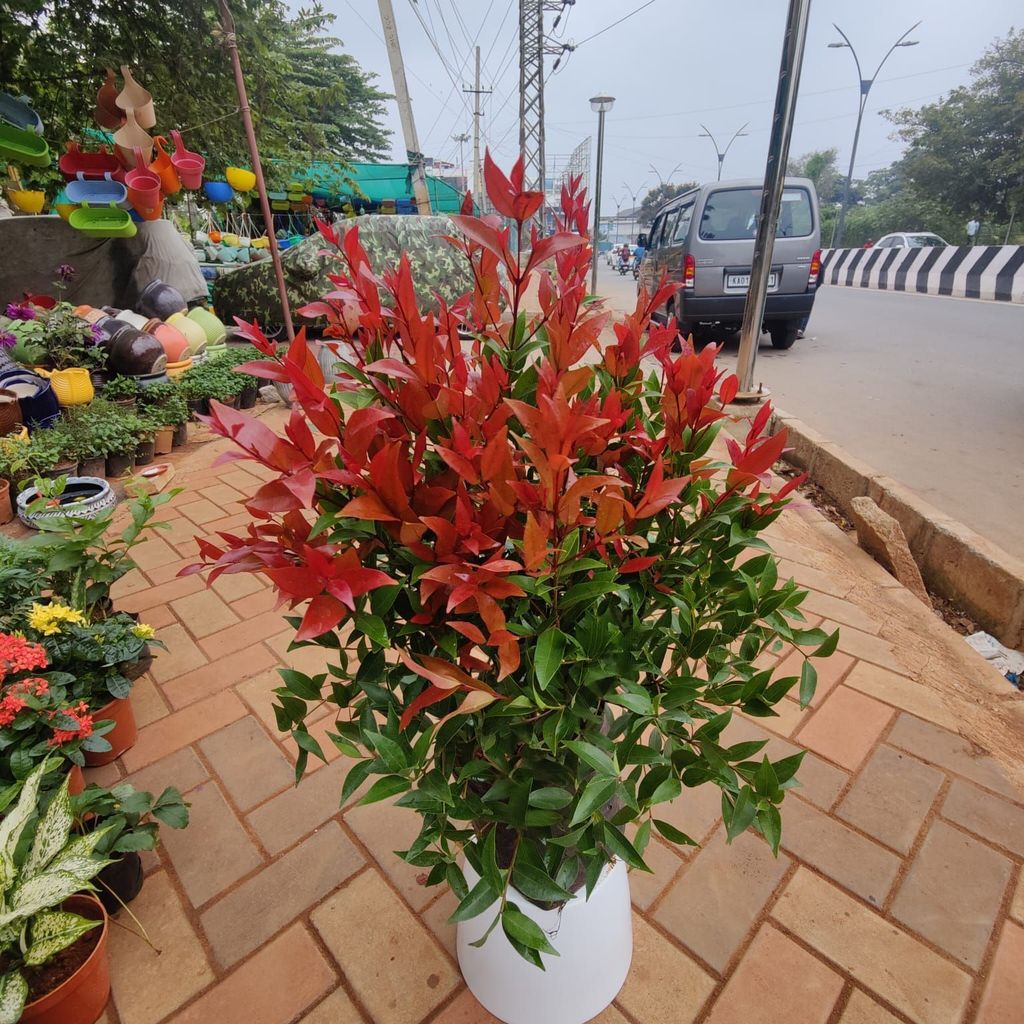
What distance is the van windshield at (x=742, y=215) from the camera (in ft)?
20.9

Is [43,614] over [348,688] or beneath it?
beneath

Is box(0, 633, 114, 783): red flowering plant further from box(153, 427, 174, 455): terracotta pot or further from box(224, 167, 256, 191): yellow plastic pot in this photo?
box(224, 167, 256, 191): yellow plastic pot

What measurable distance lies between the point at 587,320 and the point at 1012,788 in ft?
5.66

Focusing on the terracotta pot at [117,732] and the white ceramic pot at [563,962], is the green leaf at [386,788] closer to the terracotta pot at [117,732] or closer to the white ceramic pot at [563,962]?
the white ceramic pot at [563,962]

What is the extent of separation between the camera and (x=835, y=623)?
2297 mm

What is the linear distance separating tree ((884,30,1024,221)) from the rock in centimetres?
2459

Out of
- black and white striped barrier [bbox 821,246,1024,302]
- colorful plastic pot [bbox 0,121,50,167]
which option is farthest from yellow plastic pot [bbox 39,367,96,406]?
black and white striped barrier [bbox 821,246,1024,302]

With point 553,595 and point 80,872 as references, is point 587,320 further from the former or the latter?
point 80,872

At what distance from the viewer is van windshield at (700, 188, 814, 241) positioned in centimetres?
636

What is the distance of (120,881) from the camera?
1.35 metres

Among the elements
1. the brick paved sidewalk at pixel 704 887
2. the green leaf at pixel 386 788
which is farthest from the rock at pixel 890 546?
the green leaf at pixel 386 788

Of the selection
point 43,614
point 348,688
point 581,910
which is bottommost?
point 581,910

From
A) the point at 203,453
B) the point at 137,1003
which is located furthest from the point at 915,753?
the point at 203,453

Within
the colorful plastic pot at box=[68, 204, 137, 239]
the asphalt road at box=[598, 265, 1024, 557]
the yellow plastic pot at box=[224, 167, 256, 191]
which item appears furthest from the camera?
the yellow plastic pot at box=[224, 167, 256, 191]
